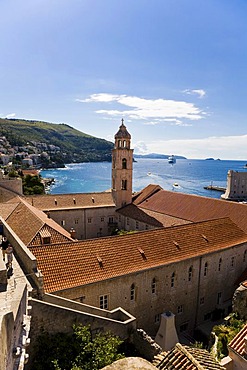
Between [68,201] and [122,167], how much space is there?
32.5 feet

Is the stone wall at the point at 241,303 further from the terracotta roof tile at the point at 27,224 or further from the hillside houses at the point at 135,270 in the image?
the terracotta roof tile at the point at 27,224

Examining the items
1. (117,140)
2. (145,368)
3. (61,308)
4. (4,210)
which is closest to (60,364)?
(61,308)

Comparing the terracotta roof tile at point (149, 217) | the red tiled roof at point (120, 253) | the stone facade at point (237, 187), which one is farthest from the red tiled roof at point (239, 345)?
the stone facade at point (237, 187)

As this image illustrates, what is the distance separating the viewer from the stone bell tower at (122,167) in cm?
4294

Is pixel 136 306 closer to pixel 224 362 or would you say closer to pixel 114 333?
pixel 114 333

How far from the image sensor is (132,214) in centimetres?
4094

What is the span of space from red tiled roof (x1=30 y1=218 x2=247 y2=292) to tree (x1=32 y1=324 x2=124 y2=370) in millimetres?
2788

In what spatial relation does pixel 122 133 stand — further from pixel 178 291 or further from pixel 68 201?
pixel 178 291

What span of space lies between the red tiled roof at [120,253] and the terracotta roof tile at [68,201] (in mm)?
20252

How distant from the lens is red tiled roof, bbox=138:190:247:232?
107ft

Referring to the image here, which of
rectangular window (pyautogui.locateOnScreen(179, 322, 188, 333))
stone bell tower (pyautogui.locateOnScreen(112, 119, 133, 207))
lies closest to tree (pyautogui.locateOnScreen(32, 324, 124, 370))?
rectangular window (pyautogui.locateOnScreen(179, 322, 188, 333))

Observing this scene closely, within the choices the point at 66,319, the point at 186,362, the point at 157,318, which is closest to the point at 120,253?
the point at 157,318

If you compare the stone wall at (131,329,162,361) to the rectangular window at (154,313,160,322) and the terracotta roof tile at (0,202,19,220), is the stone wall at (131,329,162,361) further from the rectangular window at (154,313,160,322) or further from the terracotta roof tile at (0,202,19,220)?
the terracotta roof tile at (0,202,19,220)

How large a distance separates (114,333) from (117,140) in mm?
31314
